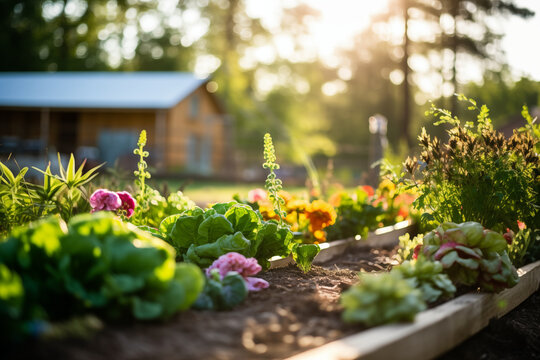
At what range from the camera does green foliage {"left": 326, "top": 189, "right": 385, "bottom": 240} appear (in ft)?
16.3

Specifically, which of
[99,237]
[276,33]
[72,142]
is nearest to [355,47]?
[276,33]

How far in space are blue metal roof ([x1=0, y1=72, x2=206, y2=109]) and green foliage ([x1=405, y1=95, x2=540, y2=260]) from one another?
19.5 metres

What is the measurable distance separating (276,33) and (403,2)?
37.2 ft

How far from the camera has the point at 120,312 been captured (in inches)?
79.1

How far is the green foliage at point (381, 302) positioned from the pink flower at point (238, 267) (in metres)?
0.74

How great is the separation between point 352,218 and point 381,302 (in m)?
2.84

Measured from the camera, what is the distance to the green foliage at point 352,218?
4.96 meters

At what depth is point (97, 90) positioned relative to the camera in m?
25.1

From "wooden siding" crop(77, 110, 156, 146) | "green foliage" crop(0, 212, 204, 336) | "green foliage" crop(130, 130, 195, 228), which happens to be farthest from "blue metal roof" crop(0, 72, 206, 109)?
"green foliage" crop(0, 212, 204, 336)

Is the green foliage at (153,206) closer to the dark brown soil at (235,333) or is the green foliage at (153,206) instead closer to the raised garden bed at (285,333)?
the raised garden bed at (285,333)

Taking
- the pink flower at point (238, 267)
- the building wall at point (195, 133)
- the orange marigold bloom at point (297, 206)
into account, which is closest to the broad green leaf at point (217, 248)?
the pink flower at point (238, 267)

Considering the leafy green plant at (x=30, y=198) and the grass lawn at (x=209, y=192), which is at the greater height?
the leafy green plant at (x=30, y=198)

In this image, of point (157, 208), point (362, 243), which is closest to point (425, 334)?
point (157, 208)

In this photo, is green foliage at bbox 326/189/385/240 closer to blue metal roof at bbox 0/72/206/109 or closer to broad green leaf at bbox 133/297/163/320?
broad green leaf at bbox 133/297/163/320
